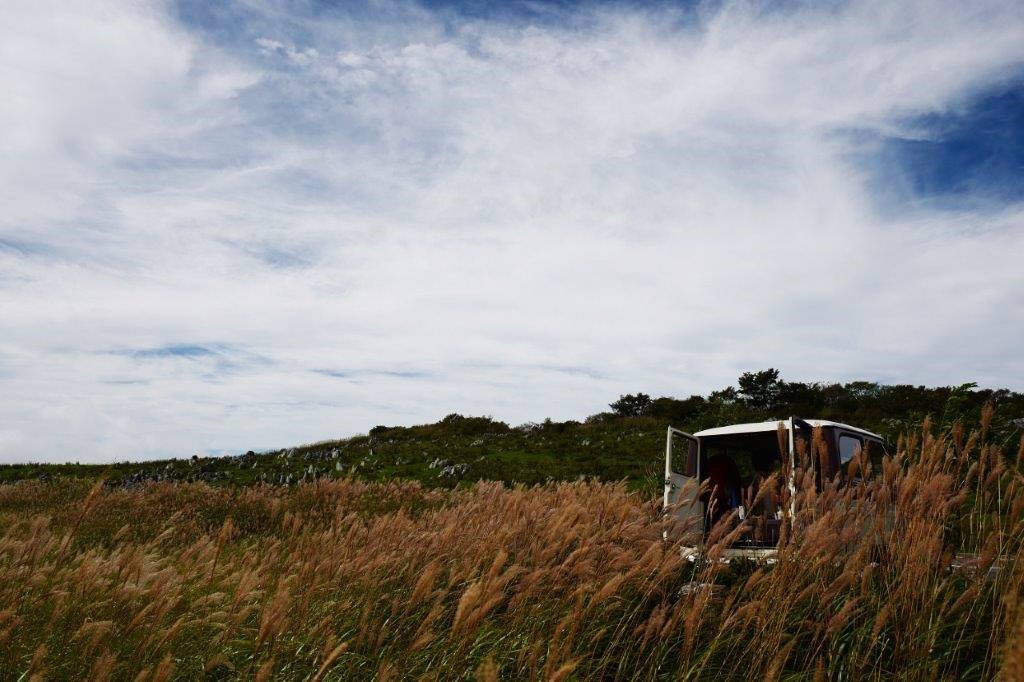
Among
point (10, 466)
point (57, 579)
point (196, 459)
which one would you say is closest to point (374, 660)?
point (57, 579)

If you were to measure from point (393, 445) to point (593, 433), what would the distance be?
8.41 metres

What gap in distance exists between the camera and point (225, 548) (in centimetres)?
906

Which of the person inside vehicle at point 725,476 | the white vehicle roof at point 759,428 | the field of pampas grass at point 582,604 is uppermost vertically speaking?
the white vehicle roof at point 759,428

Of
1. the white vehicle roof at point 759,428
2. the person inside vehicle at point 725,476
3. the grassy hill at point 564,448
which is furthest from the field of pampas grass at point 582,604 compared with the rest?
the grassy hill at point 564,448

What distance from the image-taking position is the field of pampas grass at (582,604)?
12.8 feet

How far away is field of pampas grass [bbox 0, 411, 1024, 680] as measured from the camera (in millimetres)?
3891

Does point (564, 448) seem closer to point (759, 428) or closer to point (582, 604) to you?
point (759, 428)

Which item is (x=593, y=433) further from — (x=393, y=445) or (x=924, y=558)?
(x=924, y=558)

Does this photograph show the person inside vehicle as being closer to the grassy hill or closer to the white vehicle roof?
the white vehicle roof

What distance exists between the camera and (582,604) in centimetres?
425

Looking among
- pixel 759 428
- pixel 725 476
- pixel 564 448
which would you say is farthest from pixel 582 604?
pixel 564 448

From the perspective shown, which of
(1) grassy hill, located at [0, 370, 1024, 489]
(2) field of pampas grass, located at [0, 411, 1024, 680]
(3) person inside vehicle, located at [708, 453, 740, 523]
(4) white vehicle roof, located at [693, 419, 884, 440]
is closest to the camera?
(2) field of pampas grass, located at [0, 411, 1024, 680]

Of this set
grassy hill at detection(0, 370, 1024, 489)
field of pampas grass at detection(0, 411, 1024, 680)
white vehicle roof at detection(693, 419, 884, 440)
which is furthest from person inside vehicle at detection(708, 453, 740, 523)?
grassy hill at detection(0, 370, 1024, 489)

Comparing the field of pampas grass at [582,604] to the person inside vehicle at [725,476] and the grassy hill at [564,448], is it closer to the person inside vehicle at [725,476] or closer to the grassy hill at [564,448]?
the person inside vehicle at [725,476]
